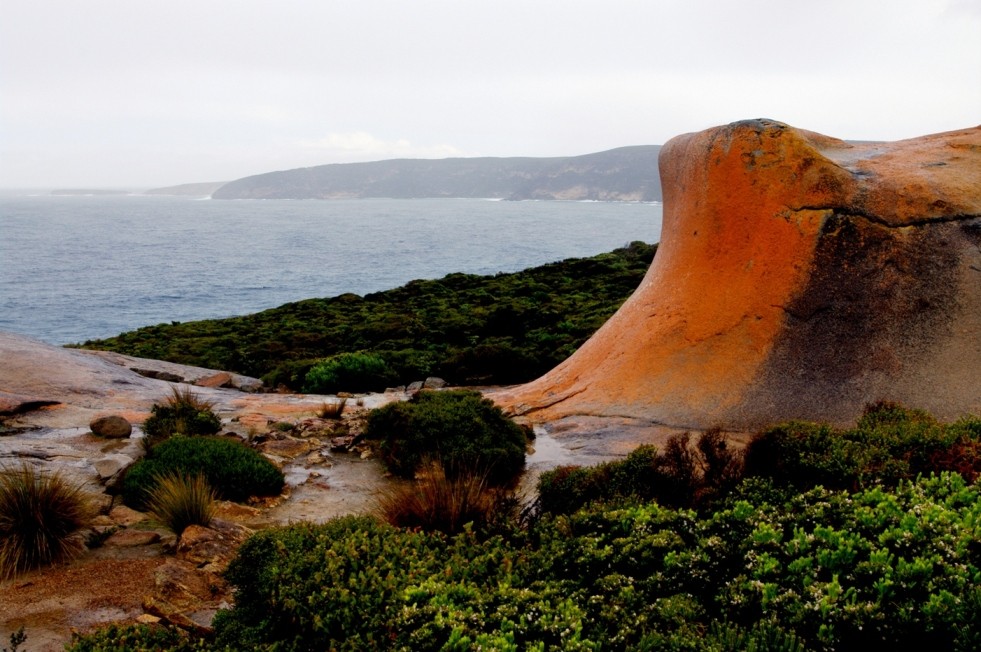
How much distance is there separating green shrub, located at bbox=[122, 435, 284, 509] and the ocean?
37.0 metres

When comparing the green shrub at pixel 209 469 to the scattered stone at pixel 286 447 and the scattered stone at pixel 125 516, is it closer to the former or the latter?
the scattered stone at pixel 125 516

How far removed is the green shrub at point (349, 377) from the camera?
747 inches

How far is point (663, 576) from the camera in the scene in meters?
5.38

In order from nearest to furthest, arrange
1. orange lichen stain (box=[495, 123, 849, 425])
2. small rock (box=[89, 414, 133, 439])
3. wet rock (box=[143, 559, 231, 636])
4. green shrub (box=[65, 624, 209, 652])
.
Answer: green shrub (box=[65, 624, 209, 652]) < wet rock (box=[143, 559, 231, 636]) < orange lichen stain (box=[495, 123, 849, 425]) < small rock (box=[89, 414, 133, 439])

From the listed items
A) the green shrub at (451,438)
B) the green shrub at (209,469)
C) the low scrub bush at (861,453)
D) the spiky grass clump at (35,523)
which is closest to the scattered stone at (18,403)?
the green shrub at (209,469)

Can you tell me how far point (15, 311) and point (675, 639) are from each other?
195 feet

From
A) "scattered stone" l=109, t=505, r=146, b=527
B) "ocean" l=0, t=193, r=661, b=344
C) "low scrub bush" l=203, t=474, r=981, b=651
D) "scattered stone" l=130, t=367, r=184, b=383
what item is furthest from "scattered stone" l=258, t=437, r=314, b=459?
"ocean" l=0, t=193, r=661, b=344

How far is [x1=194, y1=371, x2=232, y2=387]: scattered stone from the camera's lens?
19438 mm

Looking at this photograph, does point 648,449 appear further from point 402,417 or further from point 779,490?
point 402,417

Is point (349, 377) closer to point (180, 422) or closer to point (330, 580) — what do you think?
point (180, 422)

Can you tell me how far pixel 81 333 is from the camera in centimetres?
4503

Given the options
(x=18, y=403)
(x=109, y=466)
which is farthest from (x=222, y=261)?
(x=109, y=466)

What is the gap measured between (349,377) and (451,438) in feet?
30.0

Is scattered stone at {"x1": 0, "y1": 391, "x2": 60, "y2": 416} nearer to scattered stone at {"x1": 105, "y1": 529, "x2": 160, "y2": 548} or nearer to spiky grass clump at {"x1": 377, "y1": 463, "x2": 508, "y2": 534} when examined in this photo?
scattered stone at {"x1": 105, "y1": 529, "x2": 160, "y2": 548}
